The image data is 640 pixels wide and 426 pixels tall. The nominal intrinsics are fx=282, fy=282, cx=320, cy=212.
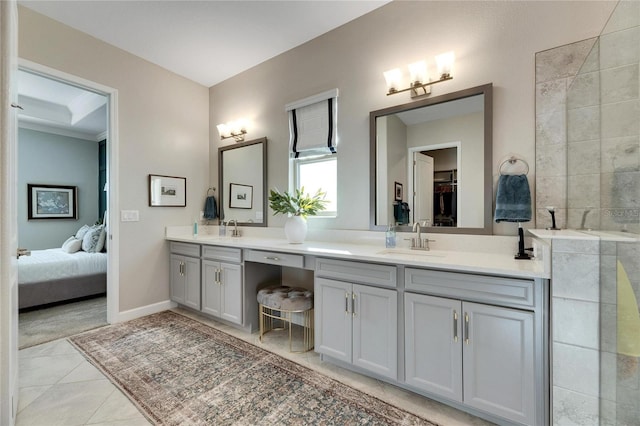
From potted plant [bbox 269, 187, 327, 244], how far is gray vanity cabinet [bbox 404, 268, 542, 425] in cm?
119

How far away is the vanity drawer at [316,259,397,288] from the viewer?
70.7 inches

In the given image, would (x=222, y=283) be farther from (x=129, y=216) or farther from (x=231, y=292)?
(x=129, y=216)

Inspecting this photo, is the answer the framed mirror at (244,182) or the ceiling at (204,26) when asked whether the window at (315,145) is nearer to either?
the framed mirror at (244,182)

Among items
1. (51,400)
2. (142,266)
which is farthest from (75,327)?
(51,400)

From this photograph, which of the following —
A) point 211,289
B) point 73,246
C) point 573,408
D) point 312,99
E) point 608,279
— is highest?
point 312,99

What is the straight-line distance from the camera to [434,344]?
5.36 ft

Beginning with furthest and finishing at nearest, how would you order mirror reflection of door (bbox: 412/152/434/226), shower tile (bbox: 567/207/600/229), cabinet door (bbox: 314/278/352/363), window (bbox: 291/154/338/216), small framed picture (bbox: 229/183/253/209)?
small framed picture (bbox: 229/183/253/209) → window (bbox: 291/154/338/216) → mirror reflection of door (bbox: 412/152/434/226) → cabinet door (bbox: 314/278/352/363) → shower tile (bbox: 567/207/600/229)

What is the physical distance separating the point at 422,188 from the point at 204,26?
8.20 feet

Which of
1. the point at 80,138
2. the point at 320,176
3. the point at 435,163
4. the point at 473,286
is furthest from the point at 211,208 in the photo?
the point at 80,138

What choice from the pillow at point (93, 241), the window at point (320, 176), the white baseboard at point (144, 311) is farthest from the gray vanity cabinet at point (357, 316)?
the pillow at point (93, 241)

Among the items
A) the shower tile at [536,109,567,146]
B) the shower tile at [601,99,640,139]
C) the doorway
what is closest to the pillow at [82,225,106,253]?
the doorway

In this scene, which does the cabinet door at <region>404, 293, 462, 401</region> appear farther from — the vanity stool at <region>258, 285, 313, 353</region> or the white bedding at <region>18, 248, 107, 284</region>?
the white bedding at <region>18, 248, 107, 284</region>

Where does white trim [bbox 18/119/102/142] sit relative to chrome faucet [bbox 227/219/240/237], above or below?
above

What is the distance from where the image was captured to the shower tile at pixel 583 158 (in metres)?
1.57
